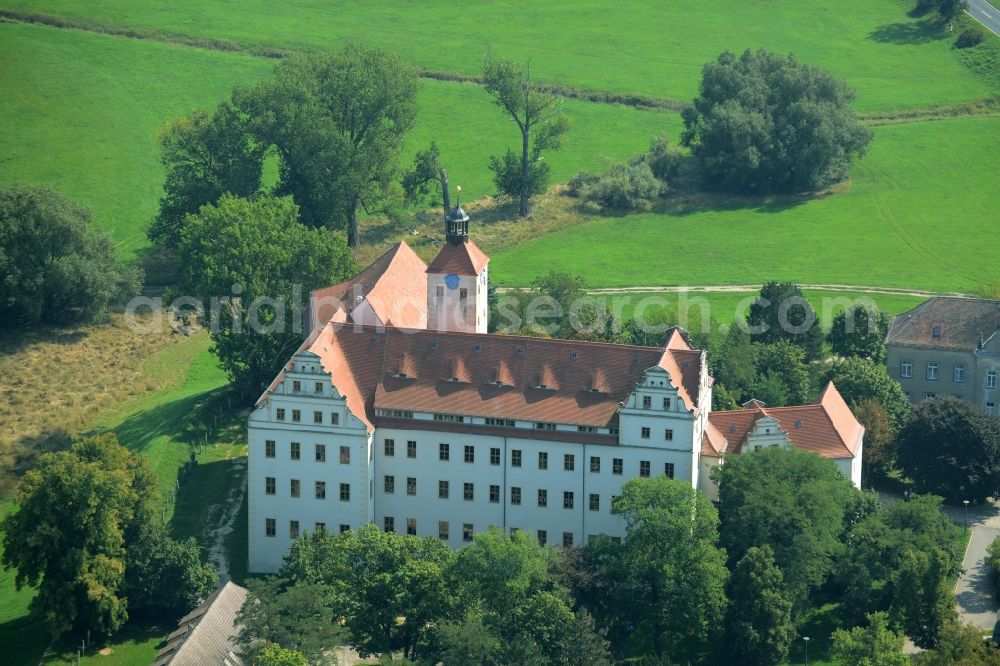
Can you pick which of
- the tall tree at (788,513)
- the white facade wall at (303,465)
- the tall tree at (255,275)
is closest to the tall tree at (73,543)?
the white facade wall at (303,465)

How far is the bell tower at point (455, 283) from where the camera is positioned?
5315 inches

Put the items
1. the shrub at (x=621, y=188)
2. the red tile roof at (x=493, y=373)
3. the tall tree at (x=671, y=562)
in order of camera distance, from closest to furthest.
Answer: the tall tree at (x=671, y=562) → the red tile roof at (x=493, y=373) → the shrub at (x=621, y=188)

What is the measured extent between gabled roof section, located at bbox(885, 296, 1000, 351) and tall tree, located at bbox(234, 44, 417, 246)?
176ft

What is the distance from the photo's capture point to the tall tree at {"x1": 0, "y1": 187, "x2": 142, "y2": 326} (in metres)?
159

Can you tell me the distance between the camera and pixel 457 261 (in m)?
135

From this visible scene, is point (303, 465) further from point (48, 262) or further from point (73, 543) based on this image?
point (48, 262)

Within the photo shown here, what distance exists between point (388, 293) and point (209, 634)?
3593cm

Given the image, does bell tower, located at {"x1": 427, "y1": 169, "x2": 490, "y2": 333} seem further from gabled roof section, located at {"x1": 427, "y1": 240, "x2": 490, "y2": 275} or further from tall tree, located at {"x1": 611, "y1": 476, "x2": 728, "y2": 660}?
tall tree, located at {"x1": 611, "y1": 476, "x2": 728, "y2": 660}

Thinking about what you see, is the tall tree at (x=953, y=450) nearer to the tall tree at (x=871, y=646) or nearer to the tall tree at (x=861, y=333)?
the tall tree at (x=861, y=333)

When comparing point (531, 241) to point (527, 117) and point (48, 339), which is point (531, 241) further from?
point (48, 339)

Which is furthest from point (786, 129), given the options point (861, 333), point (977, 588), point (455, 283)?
point (977, 588)

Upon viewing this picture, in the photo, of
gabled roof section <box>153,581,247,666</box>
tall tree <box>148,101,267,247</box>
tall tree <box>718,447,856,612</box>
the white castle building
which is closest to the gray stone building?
the white castle building

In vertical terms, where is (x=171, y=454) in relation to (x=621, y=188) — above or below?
below

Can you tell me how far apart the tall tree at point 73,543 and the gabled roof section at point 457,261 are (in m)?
29.2
